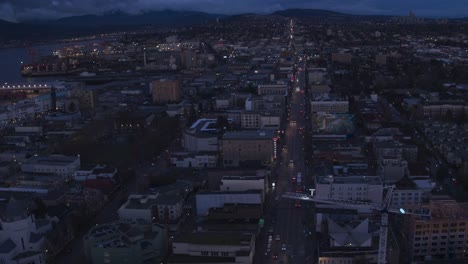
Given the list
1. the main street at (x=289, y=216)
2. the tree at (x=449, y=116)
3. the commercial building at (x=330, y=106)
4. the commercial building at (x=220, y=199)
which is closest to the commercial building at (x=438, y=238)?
the main street at (x=289, y=216)

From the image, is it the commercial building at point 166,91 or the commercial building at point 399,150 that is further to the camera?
the commercial building at point 166,91

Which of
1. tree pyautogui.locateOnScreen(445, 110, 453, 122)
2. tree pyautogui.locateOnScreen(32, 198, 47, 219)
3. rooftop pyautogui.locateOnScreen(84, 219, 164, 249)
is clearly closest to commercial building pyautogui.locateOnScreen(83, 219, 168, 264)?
rooftop pyautogui.locateOnScreen(84, 219, 164, 249)

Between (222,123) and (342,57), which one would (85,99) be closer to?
(222,123)

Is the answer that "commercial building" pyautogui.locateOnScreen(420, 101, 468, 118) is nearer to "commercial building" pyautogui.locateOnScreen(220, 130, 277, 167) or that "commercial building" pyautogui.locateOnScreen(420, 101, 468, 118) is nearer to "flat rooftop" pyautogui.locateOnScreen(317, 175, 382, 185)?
"commercial building" pyautogui.locateOnScreen(220, 130, 277, 167)

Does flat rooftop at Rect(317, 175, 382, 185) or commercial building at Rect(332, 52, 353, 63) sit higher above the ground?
commercial building at Rect(332, 52, 353, 63)

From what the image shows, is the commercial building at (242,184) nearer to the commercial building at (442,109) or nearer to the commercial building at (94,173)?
the commercial building at (94,173)

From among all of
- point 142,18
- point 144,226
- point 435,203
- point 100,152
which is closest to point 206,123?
point 100,152

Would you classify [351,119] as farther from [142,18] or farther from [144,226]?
[142,18]
